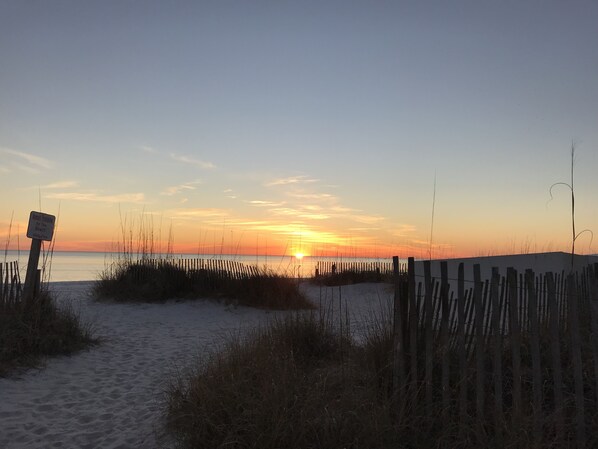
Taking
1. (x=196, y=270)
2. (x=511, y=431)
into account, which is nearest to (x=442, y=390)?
(x=511, y=431)

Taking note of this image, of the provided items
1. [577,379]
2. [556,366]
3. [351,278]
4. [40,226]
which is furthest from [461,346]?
[351,278]

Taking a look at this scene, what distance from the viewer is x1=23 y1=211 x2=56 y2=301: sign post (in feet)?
22.8

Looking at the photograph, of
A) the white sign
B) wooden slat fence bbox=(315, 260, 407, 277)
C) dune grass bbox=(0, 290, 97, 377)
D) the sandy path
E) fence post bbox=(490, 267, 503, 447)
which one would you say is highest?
the white sign

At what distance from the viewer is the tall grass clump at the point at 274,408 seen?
10.4 feet

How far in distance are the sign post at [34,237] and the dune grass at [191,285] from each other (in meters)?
5.50

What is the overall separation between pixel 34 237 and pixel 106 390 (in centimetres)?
311

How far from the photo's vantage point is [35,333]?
631 centimetres

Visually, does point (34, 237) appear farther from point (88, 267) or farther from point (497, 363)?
point (88, 267)

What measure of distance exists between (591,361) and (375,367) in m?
1.92

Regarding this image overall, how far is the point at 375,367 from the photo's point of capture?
13.7 feet

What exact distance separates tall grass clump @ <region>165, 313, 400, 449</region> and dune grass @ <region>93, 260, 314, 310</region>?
772 cm

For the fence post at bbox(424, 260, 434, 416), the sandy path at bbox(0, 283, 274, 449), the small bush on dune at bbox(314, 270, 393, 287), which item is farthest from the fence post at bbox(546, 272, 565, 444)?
the small bush on dune at bbox(314, 270, 393, 287)

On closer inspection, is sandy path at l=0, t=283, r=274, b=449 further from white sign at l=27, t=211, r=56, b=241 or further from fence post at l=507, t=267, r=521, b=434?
fence post at l=507, t=267, r=521, b=434

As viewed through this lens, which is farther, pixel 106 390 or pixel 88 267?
pixel 88 267
